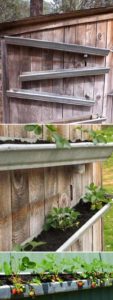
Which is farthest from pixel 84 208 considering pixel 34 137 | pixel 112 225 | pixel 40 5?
pixel 40 5

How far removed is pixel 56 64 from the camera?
23.1 ft

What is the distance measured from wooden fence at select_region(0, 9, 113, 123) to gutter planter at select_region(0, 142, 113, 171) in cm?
425

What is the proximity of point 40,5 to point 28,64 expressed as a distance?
5097 millimetres

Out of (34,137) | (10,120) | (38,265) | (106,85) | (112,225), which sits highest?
(106,85)

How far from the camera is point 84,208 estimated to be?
2.89m

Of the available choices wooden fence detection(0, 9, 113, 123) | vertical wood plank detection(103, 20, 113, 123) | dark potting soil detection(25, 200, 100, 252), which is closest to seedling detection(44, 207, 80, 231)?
dark potting soil detection(25, 200, 100, 252)

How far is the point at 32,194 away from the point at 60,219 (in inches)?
9.7

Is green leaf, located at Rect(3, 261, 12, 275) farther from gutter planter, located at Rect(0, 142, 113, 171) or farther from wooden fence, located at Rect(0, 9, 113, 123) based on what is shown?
wooden fence, located at Rect(0, 9, 113, 123)

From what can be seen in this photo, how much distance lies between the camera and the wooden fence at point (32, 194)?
2189 millimetres

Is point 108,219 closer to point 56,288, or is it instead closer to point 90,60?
point 90,60

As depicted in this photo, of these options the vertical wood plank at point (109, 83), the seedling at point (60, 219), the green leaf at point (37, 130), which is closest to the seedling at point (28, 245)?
the seedling at point (60, 219)

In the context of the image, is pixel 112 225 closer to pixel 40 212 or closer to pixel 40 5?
pixel 40 212

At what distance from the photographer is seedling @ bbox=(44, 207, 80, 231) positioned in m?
2.49

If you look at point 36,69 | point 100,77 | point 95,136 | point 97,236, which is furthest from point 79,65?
point 95,136
